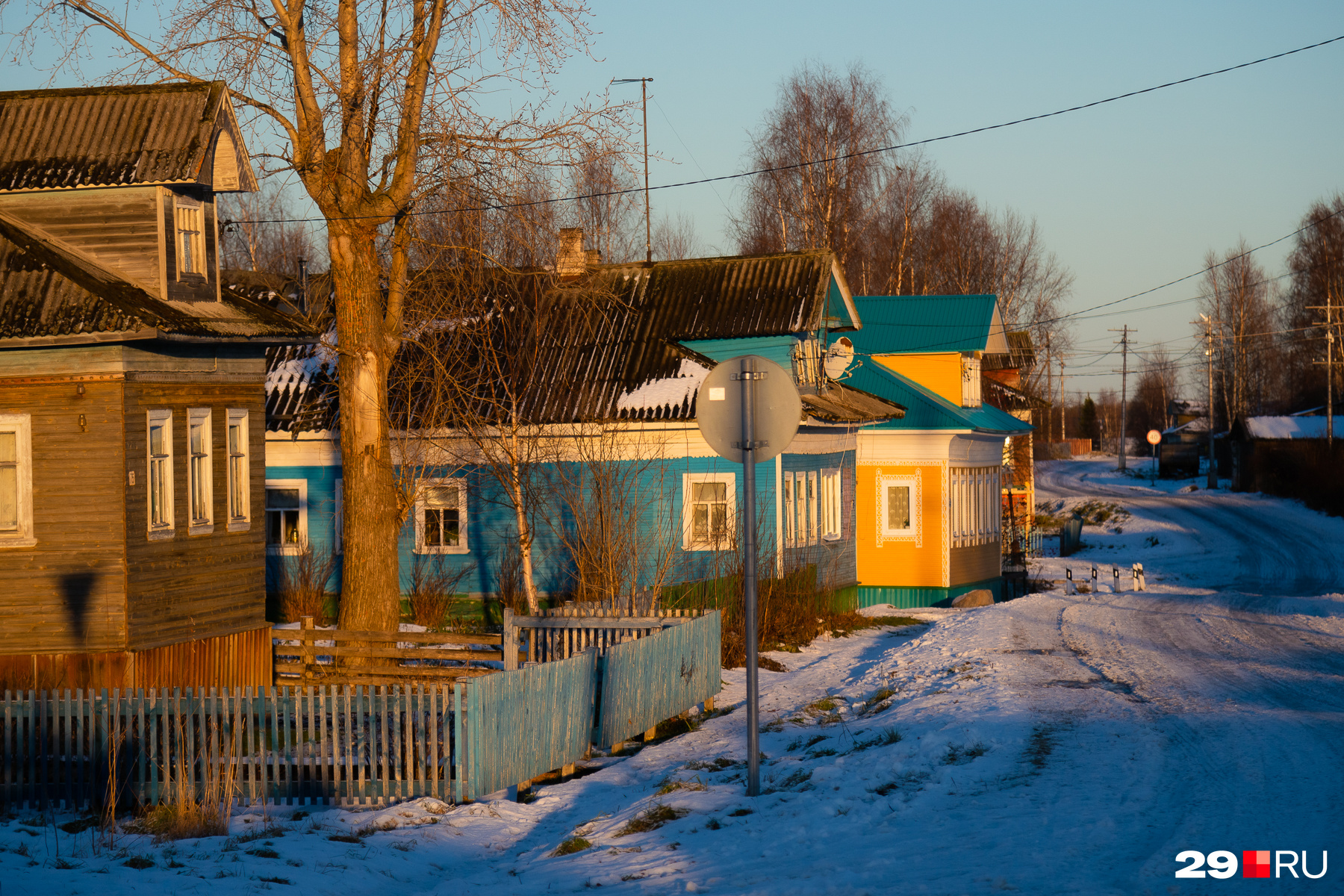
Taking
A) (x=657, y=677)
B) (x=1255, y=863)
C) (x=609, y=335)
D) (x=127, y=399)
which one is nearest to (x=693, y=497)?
(x=609, y=335)

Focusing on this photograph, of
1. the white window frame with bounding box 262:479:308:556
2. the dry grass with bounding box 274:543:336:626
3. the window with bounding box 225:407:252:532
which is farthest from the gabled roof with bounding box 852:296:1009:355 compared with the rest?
the window with bounding box 225:407:252:532

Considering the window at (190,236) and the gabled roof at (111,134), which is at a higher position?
the gabled roof at (111,134)

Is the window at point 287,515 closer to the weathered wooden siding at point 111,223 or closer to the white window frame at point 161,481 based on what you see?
the white window frame at point 161,481

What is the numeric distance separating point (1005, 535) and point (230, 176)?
27.3 m

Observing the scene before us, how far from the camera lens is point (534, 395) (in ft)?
76.9

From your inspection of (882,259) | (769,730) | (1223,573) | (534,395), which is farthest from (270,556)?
(882,259)

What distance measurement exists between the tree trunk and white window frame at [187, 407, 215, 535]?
6.18 feet

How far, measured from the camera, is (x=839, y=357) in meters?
27.2

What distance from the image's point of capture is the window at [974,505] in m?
30.2

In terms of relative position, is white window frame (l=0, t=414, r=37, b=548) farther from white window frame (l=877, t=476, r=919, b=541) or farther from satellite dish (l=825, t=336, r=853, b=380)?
white window frame (l=877, t=476, r=919, b=541)

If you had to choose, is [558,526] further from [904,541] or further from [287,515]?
[904,541]

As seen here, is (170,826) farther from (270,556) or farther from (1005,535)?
(1005,535)

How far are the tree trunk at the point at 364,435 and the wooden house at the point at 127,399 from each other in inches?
33.1

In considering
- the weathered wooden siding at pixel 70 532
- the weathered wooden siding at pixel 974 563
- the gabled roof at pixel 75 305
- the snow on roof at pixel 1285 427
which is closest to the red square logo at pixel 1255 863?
the weathered wooden siding at pixel 70 532
